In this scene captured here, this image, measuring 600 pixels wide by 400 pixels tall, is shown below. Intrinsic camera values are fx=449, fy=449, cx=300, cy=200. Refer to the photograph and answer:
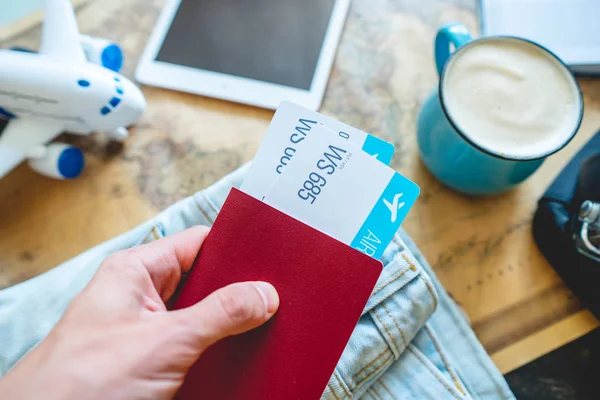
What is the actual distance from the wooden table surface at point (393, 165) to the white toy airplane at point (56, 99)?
0.04 metres

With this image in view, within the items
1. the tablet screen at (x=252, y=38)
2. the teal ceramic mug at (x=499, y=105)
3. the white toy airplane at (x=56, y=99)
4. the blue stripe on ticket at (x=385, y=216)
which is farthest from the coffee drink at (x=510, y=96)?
the white toy airplane at (x=56, y=99)

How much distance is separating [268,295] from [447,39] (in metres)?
0.34

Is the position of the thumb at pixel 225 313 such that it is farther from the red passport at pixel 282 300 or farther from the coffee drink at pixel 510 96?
the coffee drink at pixel 510 96

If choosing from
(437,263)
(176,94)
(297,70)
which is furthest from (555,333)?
(176,94)

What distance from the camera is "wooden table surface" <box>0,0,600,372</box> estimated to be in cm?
52

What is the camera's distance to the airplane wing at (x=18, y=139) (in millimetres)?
513

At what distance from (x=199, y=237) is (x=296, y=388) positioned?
6.0 inches

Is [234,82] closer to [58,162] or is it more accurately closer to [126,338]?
[58,162]

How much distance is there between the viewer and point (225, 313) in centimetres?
34

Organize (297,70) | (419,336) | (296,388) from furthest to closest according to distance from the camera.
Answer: (297,70) < (419,336) < (296,388)

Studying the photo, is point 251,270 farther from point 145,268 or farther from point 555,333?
point 555,333

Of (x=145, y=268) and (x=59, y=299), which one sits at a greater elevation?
(x=145, y=268)

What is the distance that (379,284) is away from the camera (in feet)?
1.49

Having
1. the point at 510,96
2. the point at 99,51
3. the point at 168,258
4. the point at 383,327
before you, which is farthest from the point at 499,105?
the point at 99,51
